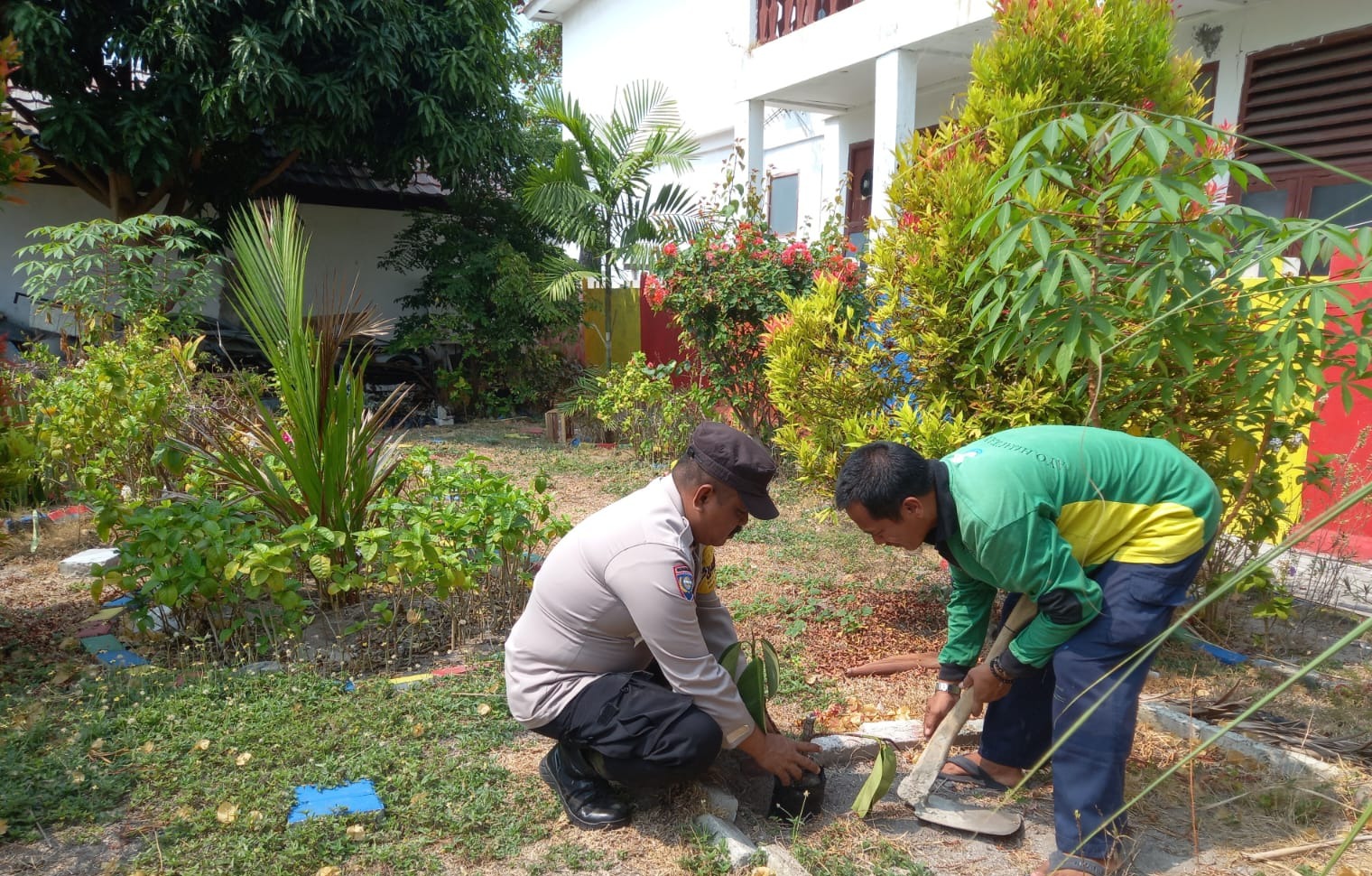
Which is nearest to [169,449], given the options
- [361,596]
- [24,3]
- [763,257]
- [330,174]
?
[361,596]

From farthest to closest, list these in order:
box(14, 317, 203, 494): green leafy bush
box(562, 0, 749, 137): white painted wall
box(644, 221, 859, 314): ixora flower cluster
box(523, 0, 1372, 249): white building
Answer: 1. box(562, 0, 749, 137): white painted wall
2. box(644, 221, 859, 314): ixora flower cluster
3. box(523, 0, 1372, 249): white building
4. box(14, 317, 203, 494): green leafy bush

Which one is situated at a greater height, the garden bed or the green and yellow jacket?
the green and yellow jacket

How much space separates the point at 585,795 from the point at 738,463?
1.15 meters

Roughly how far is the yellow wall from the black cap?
34.2 ft

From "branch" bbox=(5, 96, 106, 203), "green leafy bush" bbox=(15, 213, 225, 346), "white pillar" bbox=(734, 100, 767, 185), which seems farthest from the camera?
"white pillar" bbox=(734, 100, 767, 185)

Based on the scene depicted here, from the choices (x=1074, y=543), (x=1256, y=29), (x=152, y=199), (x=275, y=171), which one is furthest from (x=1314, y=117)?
(x=152, y=199)

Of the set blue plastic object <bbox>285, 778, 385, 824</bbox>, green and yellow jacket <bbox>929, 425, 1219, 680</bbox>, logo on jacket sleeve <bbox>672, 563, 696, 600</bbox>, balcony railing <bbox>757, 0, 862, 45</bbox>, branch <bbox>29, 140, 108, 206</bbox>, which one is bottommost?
blue plastic object <bbox>285, 778, 385, 824</bbox>

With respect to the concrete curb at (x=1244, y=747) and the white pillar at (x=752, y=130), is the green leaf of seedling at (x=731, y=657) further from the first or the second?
the white pillar at (x=752, y=130)

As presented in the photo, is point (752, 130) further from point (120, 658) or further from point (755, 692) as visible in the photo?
point (755, 692)

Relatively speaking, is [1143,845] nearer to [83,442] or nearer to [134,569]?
[134,569]

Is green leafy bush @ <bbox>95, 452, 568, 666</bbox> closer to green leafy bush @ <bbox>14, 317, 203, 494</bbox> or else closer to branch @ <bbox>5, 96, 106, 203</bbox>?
green leafy bush @ <bbox>14, 317, 203, 494</bbox>

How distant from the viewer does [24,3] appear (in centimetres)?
824

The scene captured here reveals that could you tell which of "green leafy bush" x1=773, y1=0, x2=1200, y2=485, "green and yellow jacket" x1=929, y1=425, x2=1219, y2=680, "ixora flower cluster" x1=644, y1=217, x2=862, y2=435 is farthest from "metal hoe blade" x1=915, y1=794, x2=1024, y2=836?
"ixora flower cluster" x1=644, y1=217, x2=862, y2=435

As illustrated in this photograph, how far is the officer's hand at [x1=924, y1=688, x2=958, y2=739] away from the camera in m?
2.92
